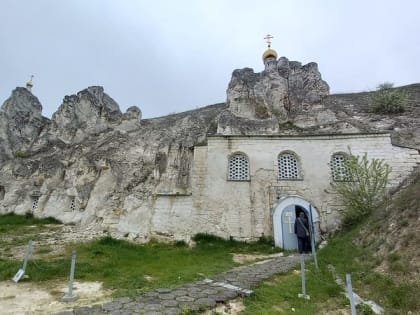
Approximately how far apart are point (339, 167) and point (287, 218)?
3.61 metres

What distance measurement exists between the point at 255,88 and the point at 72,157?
46.3 feet

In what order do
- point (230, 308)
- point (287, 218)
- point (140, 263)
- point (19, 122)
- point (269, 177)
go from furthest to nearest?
point (19, 122), point (269, 177), point (287, 218), point (140, 263), point (230, 308)

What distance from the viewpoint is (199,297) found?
5.08m

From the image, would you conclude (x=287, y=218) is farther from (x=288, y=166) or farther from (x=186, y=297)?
(x=186, y=297)

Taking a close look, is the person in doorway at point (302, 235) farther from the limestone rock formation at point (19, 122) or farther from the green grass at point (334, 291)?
the limestone rock formation at point (19, 122)

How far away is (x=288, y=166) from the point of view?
13141 millimetres

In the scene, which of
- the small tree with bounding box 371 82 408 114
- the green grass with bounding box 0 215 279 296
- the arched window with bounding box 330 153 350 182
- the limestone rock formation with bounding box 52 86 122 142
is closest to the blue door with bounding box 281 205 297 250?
the green grass with bounding box 0 215 279 296

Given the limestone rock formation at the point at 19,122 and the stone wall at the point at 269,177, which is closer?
the stone wall at the point at 269,177

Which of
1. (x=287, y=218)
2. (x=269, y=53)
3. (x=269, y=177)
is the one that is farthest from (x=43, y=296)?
(x=269, y=53)

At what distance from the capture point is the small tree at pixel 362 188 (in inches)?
421

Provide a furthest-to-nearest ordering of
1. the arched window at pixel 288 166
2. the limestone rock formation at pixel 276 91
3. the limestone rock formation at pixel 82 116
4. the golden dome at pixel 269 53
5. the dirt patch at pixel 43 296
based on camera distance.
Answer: the golden dome at pixel 269 53 → the limestone rock formation at pixel 82 116 → the limestone rock formation at pixel 276 91 → the arched window at pixel 288 166 → the dirt patch at pixel 43 296

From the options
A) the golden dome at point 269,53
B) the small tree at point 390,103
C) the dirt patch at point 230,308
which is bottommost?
the dirt patch at point 230,308

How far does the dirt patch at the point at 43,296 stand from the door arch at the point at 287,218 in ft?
24.9

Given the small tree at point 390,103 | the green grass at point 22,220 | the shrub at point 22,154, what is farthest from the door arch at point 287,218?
the shrub at point 22,154
